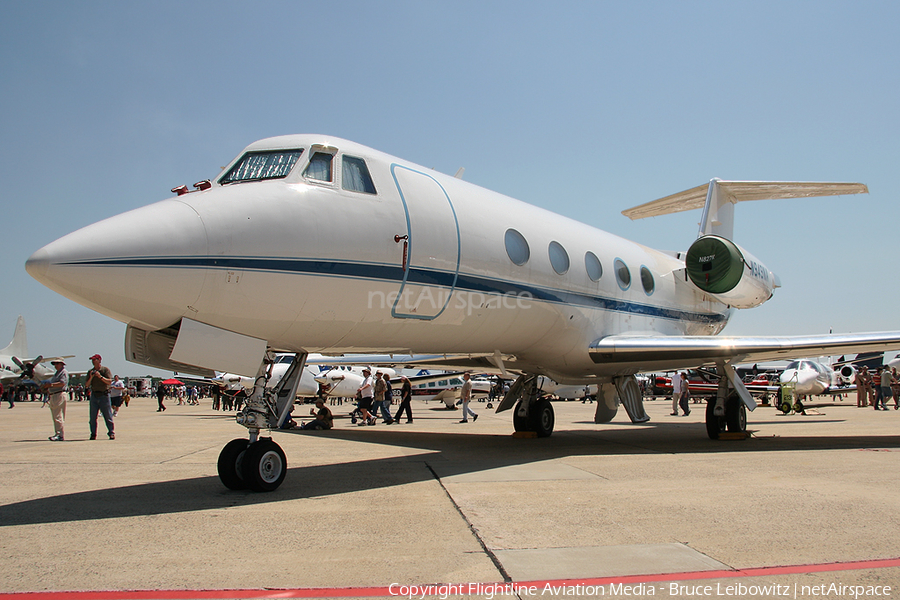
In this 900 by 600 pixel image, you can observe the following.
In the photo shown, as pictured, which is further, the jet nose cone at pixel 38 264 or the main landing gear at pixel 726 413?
the main landing gear at pixel 726 413

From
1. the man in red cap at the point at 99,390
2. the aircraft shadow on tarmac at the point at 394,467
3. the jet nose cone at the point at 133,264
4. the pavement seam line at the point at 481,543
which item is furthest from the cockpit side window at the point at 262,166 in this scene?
the man in red cap at the point at 99,390

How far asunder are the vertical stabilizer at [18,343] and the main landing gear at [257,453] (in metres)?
54.8

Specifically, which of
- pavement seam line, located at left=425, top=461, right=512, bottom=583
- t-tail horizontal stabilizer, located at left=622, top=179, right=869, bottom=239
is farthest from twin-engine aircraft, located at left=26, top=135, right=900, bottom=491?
t-tail horizontal stabilizer, located at left=622, top=179, right=869, bottom=239

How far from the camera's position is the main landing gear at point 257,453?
5715 mm

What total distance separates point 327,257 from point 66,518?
2922mm

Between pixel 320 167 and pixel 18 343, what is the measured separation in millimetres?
55966

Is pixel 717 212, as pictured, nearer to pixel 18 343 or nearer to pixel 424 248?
pixel 424 248

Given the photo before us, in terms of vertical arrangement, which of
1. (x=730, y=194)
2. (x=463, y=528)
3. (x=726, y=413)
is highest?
(x=730, y=194)

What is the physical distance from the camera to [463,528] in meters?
4.30

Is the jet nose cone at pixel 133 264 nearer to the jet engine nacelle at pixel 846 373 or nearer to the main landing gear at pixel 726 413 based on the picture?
the main landing gear at pixel 726 413

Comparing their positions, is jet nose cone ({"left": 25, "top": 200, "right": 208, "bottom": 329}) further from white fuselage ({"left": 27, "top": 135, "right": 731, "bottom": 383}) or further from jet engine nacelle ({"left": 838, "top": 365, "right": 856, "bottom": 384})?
jet engine nacelle ({"left": 838, "top": 365, "right": 856, "bottom": 384})

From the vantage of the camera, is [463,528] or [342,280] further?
[342,280]

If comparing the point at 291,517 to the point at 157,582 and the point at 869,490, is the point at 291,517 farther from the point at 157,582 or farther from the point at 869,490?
the point at 869,490

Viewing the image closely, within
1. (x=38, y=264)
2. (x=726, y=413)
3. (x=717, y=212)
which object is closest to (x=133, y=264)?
(x=38, y=264)
